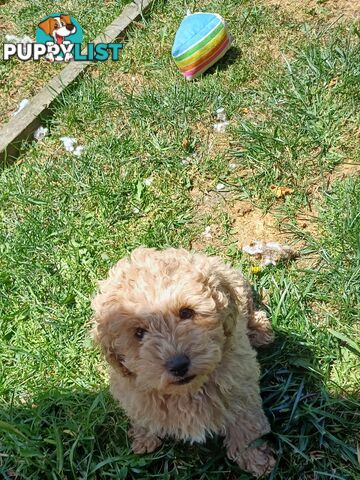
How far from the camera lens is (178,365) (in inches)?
84.5

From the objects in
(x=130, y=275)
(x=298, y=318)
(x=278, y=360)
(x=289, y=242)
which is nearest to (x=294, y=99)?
(x=289, y=242)

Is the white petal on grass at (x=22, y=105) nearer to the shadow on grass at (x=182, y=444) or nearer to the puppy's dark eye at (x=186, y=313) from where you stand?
the shadow on grass at (x=182, y=444)

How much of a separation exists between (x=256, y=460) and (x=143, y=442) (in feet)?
1.93

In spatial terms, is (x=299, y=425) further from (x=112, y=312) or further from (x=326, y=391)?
(x=112, y=312)

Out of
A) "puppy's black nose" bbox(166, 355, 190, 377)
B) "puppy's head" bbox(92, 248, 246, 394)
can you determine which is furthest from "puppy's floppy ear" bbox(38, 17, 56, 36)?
"puppy's black nose" bbox(166, 355, 190, 377)

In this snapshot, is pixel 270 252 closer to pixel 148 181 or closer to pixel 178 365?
pixel 148 181

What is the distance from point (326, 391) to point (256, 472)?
55cm

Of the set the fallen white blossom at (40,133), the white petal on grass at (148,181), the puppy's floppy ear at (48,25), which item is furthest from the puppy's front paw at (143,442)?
the puppy's floppy ear at (48,25)

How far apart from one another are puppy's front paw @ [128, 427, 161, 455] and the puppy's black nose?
0.84 meters

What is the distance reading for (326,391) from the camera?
2.87 metres

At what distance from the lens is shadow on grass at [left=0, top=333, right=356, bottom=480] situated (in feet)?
8.96

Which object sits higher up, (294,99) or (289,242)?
(294,99)

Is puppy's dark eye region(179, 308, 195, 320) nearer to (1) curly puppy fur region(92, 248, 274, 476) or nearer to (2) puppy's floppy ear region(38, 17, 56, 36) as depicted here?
(1) curly puppy fur region(92, 248, 274, 476)

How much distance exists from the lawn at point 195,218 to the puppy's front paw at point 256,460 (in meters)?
0.09
